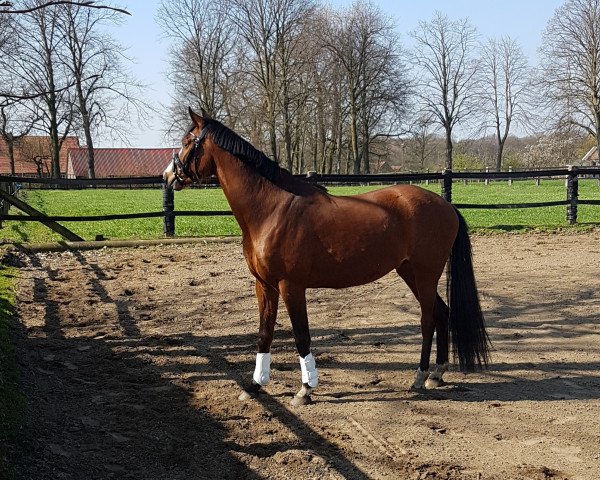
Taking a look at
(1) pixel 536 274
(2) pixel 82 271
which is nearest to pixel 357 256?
(1) pixel 536 274

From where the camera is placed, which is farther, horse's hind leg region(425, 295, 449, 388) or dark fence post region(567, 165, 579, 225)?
dark fence post region(567, 165, 579, 225)

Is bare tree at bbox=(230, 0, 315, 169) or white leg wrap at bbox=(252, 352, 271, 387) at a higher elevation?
bare tree at bbox=(230, 0, 315, 169)

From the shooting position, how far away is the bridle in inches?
193

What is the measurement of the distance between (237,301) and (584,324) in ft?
13.5

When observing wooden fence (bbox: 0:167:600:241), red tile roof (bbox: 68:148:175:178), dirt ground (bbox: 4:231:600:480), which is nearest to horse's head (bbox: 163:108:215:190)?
dirt ground (bbox: 4:231:600:480)

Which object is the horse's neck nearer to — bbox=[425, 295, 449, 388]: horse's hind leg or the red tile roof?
bbox=[425, 295, 449, 388]: horse's hind leg

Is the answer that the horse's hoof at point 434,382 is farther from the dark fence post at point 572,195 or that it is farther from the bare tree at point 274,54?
the bare tree at point 274,54

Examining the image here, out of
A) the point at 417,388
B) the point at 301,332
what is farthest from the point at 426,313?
the point at 301,332

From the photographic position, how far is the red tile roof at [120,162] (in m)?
63.5

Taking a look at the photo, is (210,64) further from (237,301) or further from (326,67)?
(237,301)

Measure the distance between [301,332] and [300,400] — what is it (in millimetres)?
515

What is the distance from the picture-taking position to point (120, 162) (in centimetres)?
6550

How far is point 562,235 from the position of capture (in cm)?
1351

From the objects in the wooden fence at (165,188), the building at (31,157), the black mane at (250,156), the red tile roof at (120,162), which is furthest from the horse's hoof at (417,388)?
the red tile roof at (120,162)
